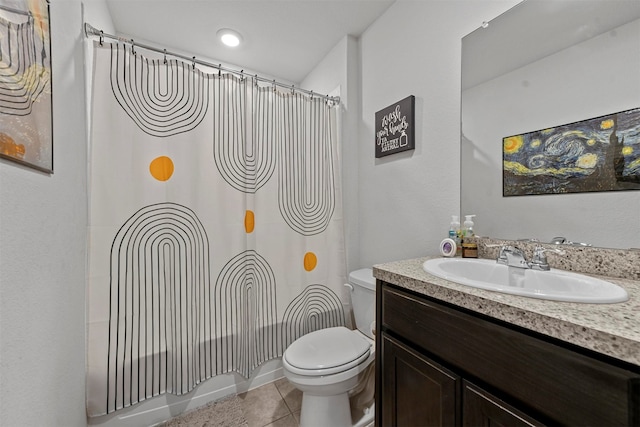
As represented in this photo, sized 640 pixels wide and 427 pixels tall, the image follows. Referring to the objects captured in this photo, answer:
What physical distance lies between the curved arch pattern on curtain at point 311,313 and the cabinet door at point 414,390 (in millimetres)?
801

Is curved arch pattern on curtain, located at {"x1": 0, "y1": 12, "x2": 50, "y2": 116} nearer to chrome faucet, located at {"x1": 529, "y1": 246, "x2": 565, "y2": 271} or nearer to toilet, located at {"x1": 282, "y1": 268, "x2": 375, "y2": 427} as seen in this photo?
toilet, located at {"x1": 282, "y1": 268, "x2": 375, "y2": 427}

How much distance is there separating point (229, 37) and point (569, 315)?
90.8 inches

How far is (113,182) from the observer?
1153 mm

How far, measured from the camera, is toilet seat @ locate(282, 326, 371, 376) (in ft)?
3.52

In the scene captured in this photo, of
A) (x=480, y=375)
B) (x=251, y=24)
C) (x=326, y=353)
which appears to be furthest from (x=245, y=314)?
Answer: (x=251, y=24)

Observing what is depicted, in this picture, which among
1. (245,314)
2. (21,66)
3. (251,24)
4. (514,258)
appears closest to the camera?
(21,66)

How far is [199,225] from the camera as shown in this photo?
1.33 m

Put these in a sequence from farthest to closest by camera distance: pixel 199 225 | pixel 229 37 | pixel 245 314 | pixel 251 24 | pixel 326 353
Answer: pixel 229 37
pixel 251 24
pixel 245 314
pixel 199 225
pixel 326 353

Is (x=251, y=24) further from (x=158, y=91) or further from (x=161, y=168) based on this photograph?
(x=161, y=168)

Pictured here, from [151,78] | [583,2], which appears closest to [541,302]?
[583,2]

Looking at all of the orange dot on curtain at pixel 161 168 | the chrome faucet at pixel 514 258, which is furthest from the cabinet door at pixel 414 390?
the orange dot on curtain at pixel 161 168

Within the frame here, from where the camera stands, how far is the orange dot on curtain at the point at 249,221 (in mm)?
1452

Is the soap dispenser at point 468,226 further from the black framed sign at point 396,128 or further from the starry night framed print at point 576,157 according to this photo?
the black framed sign at point 396,128

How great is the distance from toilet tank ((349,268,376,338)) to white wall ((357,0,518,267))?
0.26 m
